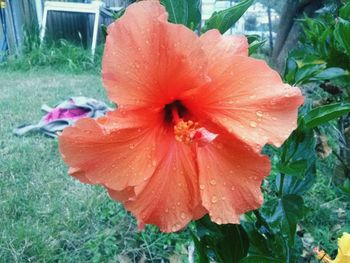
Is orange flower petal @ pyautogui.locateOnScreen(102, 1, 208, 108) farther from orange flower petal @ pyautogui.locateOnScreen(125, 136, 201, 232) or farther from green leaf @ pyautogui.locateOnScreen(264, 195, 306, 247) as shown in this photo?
green leaf @ pyautogui.locateOnScreen(264, 195, 306, 247)

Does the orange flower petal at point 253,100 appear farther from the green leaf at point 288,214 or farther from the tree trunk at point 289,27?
the tree trunk at point 289,27

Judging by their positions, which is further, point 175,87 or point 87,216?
point 87,216

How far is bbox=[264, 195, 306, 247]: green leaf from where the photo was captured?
69 cm

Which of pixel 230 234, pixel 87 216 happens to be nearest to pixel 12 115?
pixel 87 216

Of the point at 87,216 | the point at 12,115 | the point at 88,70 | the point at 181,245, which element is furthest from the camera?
the point at 88,70

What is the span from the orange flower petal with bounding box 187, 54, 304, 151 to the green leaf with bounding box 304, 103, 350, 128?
16 cm

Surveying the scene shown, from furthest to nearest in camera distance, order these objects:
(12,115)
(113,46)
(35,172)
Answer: (12,115) < (35,172) < (113,46)

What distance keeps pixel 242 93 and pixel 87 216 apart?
165 centimetres

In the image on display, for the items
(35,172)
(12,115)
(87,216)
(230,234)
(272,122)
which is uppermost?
(272,122)

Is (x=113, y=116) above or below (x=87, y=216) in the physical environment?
above

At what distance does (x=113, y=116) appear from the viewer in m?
0.48

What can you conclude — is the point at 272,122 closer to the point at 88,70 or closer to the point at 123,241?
the point at 123,241

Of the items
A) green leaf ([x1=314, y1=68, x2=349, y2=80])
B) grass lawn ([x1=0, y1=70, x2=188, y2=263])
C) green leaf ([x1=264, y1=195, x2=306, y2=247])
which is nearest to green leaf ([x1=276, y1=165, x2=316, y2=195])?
green leaf ([x1=264, y1=195, x2=306, y2=247])

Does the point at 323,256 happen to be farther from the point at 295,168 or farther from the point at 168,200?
the point at 168,200
